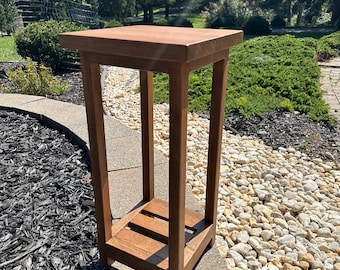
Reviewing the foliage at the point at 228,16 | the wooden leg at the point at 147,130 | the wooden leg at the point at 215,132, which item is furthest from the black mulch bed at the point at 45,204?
the foliage at the point at 228,16

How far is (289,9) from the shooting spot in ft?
85.0

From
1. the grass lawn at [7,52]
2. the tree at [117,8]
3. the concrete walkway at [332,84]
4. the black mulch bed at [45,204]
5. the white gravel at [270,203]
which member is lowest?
the white gravel at [270,203]

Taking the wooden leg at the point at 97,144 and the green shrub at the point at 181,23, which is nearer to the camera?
the wooden leg at the point at 97,144

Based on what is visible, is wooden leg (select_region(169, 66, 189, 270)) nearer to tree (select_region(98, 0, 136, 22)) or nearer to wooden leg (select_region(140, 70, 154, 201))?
wooden leg (select_region(140, 70, 154, 201))

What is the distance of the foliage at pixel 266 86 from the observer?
4.75 meters

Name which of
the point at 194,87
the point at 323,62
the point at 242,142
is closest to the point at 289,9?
the point at 323,62

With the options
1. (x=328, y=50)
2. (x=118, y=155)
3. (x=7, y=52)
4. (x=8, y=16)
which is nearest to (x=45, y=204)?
(x=118, y=155)

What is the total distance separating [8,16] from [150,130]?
14.1 meters

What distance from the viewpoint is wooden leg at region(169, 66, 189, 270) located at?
126 cm

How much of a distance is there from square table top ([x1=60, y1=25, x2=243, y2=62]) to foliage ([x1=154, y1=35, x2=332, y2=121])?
3168 millimetres

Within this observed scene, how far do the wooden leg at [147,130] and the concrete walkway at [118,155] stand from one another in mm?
172

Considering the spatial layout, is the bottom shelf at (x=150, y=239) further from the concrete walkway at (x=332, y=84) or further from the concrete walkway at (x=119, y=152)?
the concrete walkway at (x=332, y=84)

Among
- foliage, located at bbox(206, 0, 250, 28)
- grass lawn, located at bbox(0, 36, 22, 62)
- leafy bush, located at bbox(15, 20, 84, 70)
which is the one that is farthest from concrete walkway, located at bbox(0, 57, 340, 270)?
foliage, located at bbox(206, 0, 250, 28)

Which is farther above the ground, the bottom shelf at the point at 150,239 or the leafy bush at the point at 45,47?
the leafy bush at the point at 45,47
